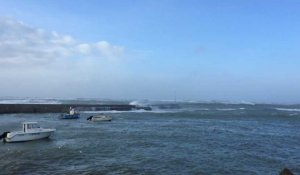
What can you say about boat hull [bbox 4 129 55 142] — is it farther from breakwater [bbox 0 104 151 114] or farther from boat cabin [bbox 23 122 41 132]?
breakwater [bbox 0 104 151 114]

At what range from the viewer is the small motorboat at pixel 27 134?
119ft

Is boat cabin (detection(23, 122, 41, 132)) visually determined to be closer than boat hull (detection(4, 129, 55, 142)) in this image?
No

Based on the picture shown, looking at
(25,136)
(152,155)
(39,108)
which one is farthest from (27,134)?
(39,108)

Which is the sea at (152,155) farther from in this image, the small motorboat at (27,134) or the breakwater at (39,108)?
the breakwater at (39,108)

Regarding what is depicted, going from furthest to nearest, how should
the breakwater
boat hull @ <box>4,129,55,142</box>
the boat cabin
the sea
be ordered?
the breakwater → the boat cabin → boat hull @ <box>4,129,55,142</box> → the sea

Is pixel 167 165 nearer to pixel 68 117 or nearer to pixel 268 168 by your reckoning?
pixel 268 168

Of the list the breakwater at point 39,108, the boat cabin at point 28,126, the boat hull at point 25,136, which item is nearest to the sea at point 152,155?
the boat hull at point 25,136

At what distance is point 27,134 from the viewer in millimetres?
37281

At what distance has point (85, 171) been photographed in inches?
907

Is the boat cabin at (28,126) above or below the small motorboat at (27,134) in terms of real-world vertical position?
above

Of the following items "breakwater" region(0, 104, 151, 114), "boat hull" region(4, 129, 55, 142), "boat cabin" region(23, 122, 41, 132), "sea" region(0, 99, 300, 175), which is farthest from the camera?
"breakwater" region(0, 104, 151, 114)

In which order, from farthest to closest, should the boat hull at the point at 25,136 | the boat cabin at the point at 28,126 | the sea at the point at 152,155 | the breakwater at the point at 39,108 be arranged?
1. the breakwater at the point at 39,108
2. the boat cabin at the point at 28,126
3. the boat hull at the point at 25,136
4. the sea at the point at 152,155

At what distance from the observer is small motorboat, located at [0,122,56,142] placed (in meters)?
36.3

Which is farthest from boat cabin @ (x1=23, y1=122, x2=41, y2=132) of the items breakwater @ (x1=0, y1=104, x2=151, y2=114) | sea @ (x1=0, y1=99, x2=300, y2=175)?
breakwater @ (x1=0, y1=104, x2=151, y2=114)
